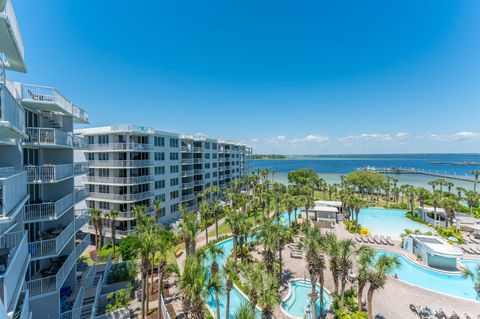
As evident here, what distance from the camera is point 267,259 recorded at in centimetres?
2097

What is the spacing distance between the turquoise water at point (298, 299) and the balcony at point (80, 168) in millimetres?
22087

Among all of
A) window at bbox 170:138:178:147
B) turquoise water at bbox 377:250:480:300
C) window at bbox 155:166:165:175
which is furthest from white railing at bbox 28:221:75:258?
turquoise water at bbox 377:250:480:300

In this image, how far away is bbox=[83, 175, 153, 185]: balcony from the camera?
33.5m

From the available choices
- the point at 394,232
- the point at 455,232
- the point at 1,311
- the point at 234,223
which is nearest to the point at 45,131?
the point at 1,311

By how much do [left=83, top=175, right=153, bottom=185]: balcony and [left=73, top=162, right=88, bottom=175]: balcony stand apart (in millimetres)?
11006

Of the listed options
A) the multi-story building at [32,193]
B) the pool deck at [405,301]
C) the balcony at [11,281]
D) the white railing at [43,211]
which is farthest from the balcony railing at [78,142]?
the pool deck at [405,301]

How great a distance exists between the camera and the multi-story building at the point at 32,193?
9.35 meters

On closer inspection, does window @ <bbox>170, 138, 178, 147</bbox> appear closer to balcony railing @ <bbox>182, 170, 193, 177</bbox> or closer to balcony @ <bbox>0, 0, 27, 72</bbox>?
balcony railing @ <bbox>182, 170, 193, 177</bbox>

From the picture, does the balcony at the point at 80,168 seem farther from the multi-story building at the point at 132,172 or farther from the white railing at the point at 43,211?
the multi-story building at the point at 132,172

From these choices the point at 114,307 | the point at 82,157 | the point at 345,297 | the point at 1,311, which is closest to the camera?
the point at 1,311

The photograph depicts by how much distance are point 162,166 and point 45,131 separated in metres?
23.9

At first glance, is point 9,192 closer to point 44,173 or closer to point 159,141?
point 44,173

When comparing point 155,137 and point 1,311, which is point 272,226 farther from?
point 155,137

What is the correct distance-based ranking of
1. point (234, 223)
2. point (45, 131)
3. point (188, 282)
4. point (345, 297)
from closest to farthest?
point (188, 282) < point (45, 131) < point (345, 297) < point (234, 223)
